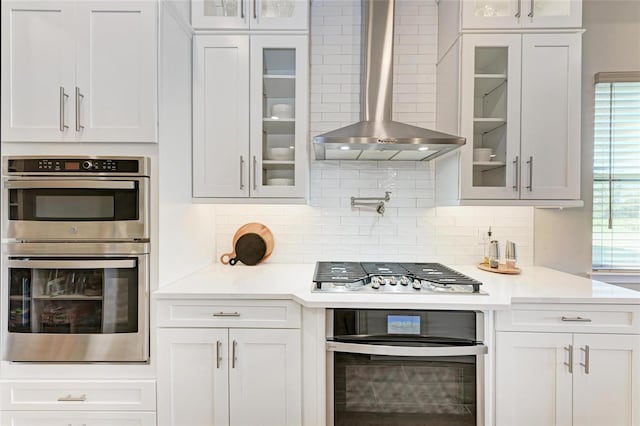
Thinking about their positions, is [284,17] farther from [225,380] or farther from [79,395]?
[79,395]

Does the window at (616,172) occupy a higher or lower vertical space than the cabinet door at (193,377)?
higher

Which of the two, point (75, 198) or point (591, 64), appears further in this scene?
point (591, 64)

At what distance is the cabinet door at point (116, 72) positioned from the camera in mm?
1581

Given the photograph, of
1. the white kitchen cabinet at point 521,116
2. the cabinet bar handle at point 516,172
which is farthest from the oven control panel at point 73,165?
the cabinet bar handle at point 516,172

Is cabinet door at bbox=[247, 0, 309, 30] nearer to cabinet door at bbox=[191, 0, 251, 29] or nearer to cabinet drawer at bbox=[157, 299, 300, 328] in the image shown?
cabinet door at bbox=[191, 0, 251, 29]

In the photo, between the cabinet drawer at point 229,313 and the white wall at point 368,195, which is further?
the white wall at point 368,195

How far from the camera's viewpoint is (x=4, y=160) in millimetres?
1551

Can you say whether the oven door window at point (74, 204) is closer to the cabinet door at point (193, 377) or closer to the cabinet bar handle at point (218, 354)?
the cabinet door at point (193, 377)

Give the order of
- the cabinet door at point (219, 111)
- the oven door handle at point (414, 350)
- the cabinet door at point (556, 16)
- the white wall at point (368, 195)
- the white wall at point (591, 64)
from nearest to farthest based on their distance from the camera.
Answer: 1. the oven door handle at point (414, 350)
2. the cabinet door at point (556, 16)
3. the cabinet door at point (219, 111)
4. the white wall at point (591, 64)
5. the white wall at point (368, 195)

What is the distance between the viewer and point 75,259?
1.56 meters

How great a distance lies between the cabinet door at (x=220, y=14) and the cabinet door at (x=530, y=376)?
2208mm

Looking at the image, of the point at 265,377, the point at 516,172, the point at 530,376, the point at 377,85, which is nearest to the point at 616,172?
the point at 516,172

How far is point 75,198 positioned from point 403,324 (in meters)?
1.67

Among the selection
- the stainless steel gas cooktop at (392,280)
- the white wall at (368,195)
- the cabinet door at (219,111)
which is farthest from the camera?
the white wall at (368,195)
